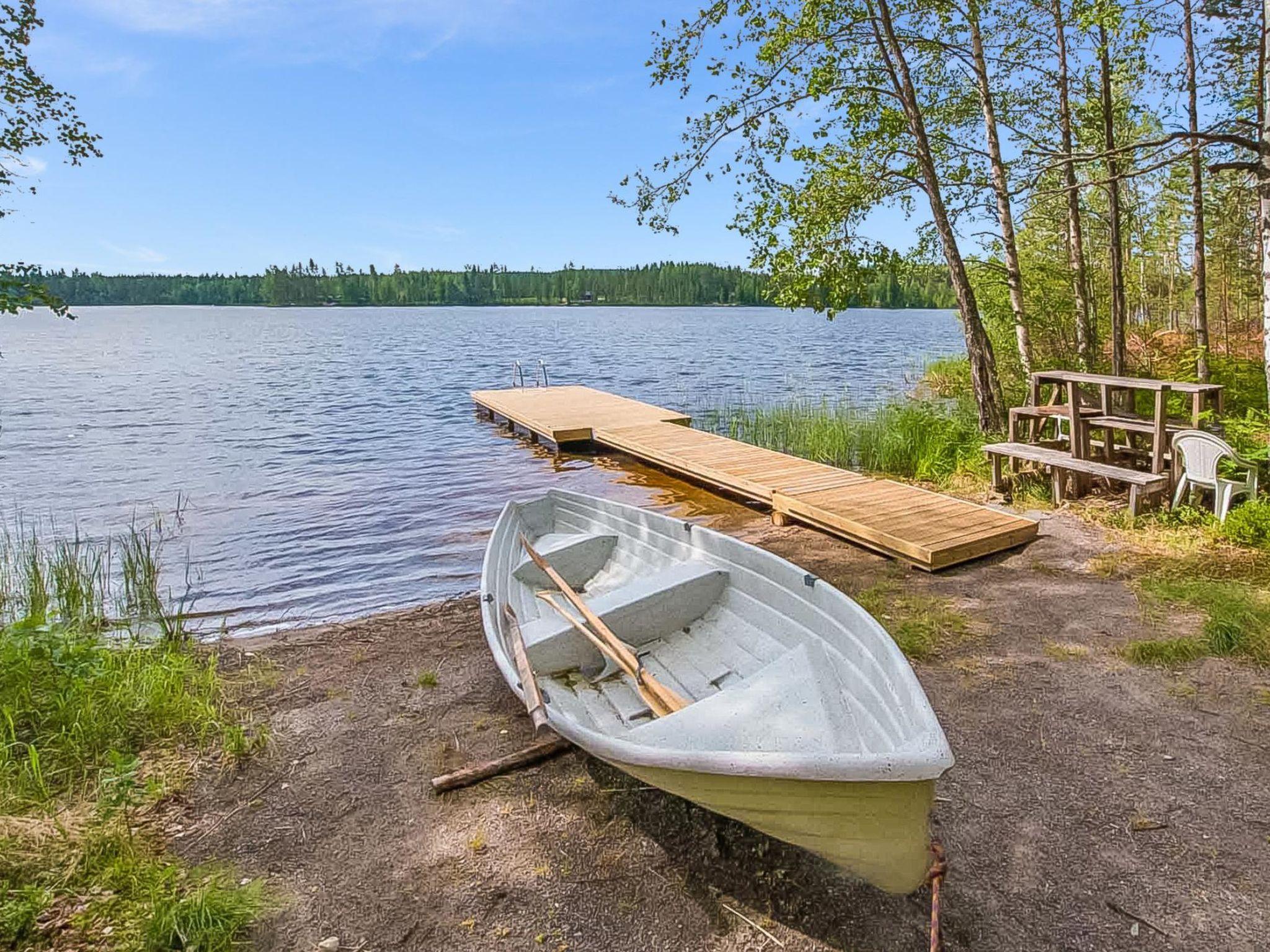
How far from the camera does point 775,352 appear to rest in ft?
125

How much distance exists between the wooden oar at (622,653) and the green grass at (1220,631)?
10.0 ft

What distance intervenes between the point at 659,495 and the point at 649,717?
275 inches

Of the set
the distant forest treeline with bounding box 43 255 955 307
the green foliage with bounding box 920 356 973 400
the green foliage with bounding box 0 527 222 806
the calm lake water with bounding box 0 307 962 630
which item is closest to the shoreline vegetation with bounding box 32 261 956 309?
the distant forest treeline with bounding box 43 255 955 307

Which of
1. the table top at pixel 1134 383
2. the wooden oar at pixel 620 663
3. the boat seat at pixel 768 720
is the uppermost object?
the table top at pixel 1134 383

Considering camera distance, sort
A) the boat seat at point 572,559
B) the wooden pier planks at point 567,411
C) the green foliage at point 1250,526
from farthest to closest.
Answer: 1. the wooden pier planks at point 567,411
2. the green foliage at point 1250,526
3. the boat seat at point 572,559

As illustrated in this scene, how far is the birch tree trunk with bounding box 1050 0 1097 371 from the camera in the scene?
1092 cm

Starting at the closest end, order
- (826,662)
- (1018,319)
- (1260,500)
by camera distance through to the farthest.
→ 1. (826,662)
2. (1260,500)
3. (1018,319)

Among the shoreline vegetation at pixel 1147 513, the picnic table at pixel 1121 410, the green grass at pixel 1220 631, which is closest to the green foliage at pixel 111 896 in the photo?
the shoreline vegetation at pixel 1147 513

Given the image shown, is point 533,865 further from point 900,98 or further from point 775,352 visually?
point 775,352

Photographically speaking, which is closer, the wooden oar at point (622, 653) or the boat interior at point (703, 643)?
the boat interior at point (703, 643)

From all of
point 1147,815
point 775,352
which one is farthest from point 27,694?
point 775,352

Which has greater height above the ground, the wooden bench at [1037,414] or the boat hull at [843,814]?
the wooden bench at [1037,414]

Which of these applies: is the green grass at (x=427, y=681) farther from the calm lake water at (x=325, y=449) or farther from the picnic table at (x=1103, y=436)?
the picnic table at (x=1103, y=436)

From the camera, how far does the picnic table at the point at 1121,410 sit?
21.7ft
